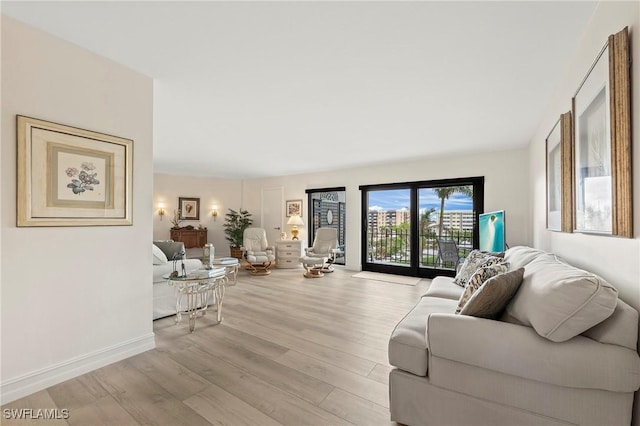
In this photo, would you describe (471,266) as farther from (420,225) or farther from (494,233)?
(420,225)

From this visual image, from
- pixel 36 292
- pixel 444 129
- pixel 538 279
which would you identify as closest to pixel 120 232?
pixel 36 292

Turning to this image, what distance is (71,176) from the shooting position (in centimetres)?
191

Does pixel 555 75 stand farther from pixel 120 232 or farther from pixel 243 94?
pixel 120 232

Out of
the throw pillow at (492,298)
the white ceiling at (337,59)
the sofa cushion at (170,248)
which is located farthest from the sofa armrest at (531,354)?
the sofa cushion at (170,248)

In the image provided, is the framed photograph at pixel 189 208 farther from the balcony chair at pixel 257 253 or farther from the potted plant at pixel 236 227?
the balcony chair at pixel 257 253

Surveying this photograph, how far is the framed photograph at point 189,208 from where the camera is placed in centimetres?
767

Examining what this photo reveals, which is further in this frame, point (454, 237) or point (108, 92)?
point (454, 237)

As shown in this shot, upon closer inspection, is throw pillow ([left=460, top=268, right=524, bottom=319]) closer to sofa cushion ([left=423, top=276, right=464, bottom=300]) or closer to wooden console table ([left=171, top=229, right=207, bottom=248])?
sofa cushion ([left=423, top=276, right=464, bottom=300])

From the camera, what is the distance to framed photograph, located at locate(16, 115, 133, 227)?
1719 mm

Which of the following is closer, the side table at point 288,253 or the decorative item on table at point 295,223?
the side table at point 288,253

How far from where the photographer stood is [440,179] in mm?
5219

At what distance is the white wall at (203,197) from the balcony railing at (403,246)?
4.62m

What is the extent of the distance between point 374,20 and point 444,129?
236 cm

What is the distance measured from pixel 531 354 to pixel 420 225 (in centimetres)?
453
